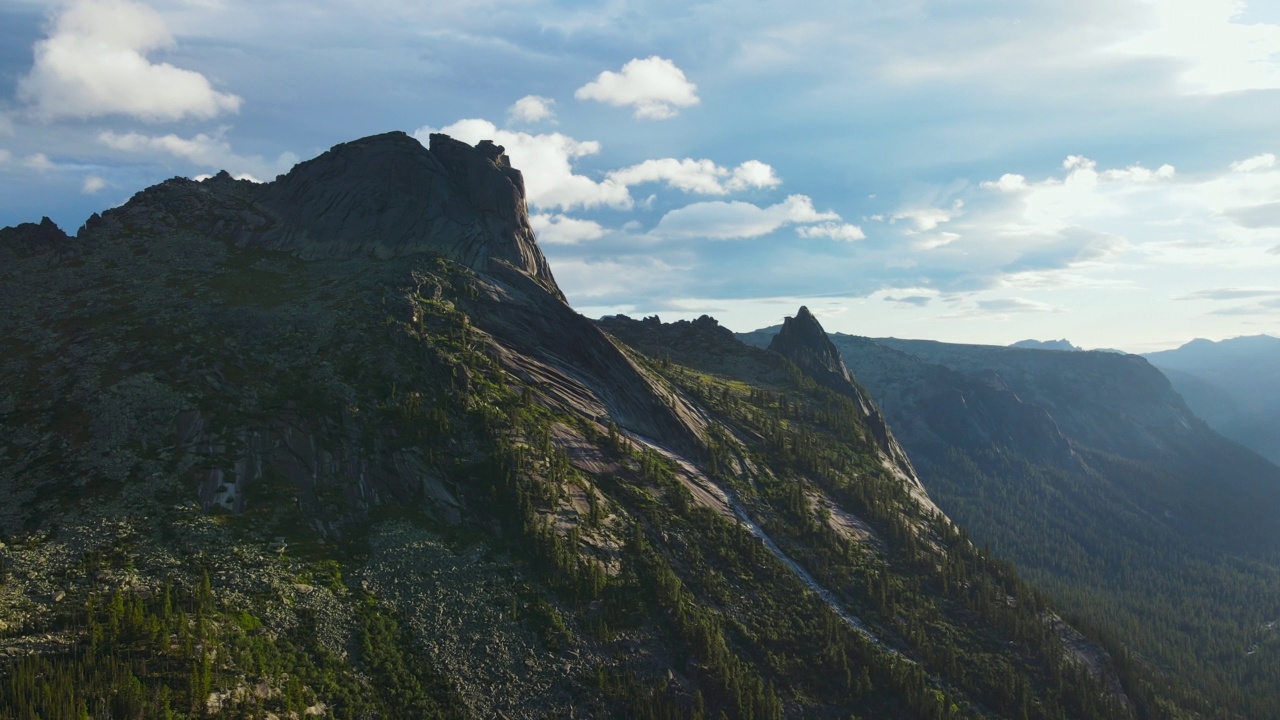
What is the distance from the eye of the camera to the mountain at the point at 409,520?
69.2 meters

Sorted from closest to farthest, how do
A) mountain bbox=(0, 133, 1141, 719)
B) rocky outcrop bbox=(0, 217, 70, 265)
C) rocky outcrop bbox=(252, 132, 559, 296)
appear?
1. mountain bbox=(0, 133, 1141, 719)
2. rocky outcrop bbox=(0, 217, 70, 265)
3. rocky outcrop bbox=(252, 132, 559, 296)

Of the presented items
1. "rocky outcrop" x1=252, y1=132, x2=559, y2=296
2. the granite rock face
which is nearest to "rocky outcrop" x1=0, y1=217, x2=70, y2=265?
the granite rock face

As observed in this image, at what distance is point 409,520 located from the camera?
96562 mm

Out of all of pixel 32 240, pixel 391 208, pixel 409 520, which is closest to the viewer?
pixel 409 520

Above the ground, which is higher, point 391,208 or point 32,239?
point 391,208

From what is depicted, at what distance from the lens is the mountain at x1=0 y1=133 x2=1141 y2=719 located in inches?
2726

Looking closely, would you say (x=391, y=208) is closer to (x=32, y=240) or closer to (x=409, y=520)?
(x=32, y=240)

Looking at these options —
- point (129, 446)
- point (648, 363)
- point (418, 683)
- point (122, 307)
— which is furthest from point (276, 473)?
point (648, 363)

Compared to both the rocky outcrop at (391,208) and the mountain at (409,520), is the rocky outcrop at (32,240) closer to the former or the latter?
the mountain at (409,520)

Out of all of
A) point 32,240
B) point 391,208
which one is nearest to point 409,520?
point 391,208

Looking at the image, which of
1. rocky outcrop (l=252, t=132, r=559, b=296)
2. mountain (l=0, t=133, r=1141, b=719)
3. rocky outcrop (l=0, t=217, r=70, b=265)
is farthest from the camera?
rocky outcrop (l=252, t=132, r=559, b=296)

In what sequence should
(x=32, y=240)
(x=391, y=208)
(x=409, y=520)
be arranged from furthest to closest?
(x=391, y=208) < (x=32, y=240) < (x=409, y=520)

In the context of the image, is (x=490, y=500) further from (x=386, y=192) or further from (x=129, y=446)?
(x=386, y=192)

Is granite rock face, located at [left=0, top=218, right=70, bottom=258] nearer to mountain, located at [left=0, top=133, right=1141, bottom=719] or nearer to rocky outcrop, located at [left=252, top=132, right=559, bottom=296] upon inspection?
mountain, located at [left=0, top=133, right=1141, bottom=719]
